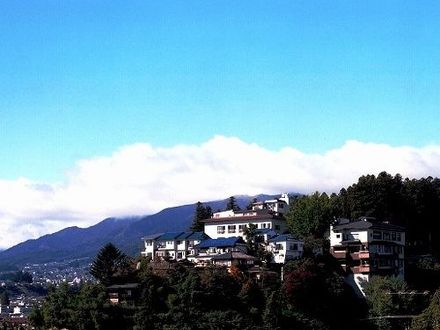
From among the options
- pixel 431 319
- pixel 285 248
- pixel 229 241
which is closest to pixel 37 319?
pixel 229 241

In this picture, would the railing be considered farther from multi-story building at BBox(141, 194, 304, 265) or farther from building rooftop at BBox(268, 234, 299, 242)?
building rooftop at BBox(268, 234, 299, 242)

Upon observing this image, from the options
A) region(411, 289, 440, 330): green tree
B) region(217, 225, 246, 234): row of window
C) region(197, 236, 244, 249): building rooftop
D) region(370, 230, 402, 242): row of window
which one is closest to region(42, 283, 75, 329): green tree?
region(197, 236, 244, 249): building rooftop

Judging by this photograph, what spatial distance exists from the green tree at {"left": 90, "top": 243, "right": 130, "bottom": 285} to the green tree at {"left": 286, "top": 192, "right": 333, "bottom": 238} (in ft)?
42.0

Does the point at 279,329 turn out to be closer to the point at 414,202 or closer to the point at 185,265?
the point at 185,265

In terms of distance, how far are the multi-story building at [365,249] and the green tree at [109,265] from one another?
48.0 ft

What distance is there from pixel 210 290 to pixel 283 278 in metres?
5.45

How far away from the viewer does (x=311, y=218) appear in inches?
2007

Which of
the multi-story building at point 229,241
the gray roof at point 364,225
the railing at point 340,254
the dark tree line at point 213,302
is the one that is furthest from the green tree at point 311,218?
the dark tree line at point 213,302

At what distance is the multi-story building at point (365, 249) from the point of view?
46.1 m

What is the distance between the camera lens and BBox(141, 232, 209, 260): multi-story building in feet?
171

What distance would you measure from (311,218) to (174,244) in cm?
1071

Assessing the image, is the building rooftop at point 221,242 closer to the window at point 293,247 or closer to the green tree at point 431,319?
the window at point 293,247

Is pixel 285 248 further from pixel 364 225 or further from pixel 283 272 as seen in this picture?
pixel 364 225

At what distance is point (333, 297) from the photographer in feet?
142
